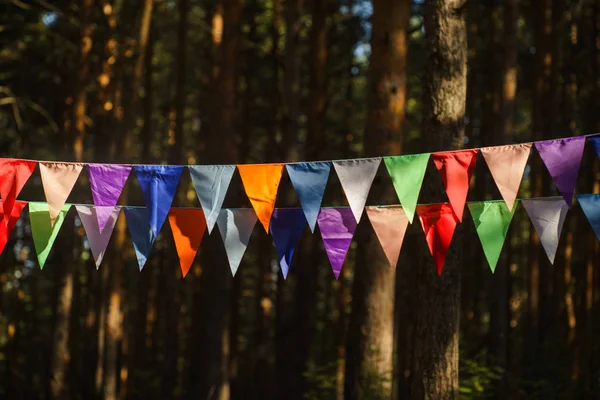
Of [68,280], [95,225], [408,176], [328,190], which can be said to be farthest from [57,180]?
[328,190]

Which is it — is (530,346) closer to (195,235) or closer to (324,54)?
(324,54)

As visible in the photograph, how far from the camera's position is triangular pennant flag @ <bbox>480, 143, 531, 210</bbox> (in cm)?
659

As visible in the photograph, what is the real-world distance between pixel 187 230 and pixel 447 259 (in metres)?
2.39

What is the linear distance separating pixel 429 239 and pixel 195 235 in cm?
209

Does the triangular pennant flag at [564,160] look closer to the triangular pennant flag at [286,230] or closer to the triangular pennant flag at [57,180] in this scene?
the triangular pennant flag at [286,230]

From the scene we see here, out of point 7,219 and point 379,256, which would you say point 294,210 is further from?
point 7,219

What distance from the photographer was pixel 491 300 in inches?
523

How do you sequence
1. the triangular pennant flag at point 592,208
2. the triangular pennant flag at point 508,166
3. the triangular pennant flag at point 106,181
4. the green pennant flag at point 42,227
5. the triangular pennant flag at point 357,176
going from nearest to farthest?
1. the triangular pennant flag at point 592,208
2. the triangular pennant flag at point 508,166
3. the triangular pennant flag at point 357,176
4. the triangular pennant flag at point 106,181
5. the green pennant flag at point 42,227

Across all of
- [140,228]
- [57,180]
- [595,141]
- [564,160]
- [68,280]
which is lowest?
[140,228]

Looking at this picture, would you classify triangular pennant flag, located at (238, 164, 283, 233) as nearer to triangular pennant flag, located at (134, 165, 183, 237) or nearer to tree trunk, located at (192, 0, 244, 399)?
triangular pennant flag, located at (134, 165, 183, 237)

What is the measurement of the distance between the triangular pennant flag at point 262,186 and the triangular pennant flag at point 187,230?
577mm

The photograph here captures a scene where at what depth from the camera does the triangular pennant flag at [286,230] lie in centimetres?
748

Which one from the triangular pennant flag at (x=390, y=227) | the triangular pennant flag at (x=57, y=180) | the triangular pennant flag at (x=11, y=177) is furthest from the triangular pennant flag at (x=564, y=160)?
the triangular pennant flag at (x=11, y=177)

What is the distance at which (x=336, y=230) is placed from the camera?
290 inches
